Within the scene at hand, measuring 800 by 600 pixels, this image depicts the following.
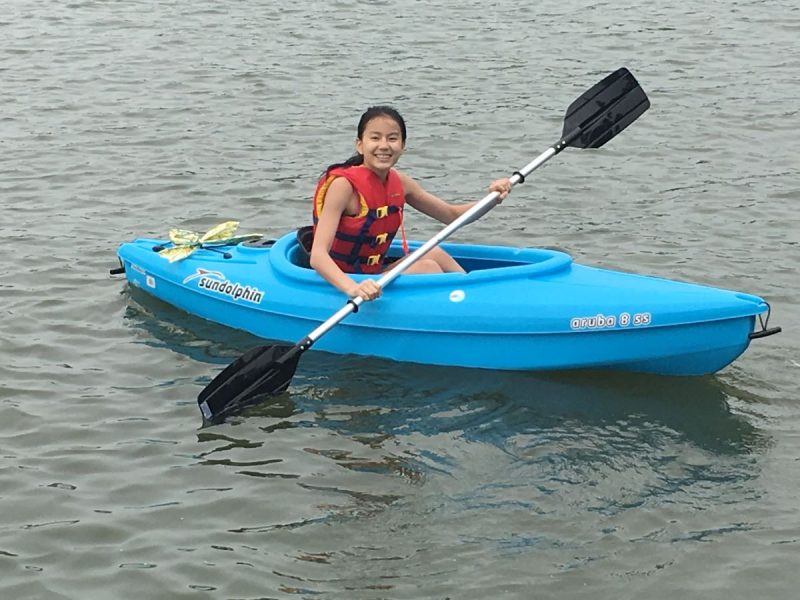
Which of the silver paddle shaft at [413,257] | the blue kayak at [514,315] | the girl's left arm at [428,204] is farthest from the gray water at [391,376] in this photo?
the girl's left arm at [428,204]

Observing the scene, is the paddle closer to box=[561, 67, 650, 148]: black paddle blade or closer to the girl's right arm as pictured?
box=[561, 67, 650, 148]: black paddle blade

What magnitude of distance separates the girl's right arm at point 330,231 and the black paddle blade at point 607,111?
112 centimetres

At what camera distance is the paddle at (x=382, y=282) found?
16.7ft

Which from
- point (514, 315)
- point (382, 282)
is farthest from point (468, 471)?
point (382, 282)

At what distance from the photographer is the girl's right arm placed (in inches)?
213

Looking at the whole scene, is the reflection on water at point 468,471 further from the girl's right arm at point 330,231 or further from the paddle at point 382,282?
the girl's right arm at point 330,231

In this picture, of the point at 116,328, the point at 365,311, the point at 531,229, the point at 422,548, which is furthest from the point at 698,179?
the point at 422,548

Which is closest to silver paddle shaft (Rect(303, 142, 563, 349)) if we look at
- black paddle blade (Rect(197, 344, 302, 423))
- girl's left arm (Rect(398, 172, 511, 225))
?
black paddle blade (Rect(197, 344, 302, 423))

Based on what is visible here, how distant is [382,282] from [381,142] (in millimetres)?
600

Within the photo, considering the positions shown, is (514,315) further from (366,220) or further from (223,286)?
(223,286)

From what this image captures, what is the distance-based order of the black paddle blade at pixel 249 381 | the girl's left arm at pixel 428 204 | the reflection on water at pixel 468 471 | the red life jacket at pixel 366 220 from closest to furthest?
the reflection on water at pixel 468 471, the black paddle blade at pixel 249 381, the red life jacket at pixel 366 220, the girl's left arm at pixel 428 204

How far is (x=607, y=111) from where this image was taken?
5922mm

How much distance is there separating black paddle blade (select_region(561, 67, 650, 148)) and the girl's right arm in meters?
1.12

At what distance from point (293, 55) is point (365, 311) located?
19.7 feet
